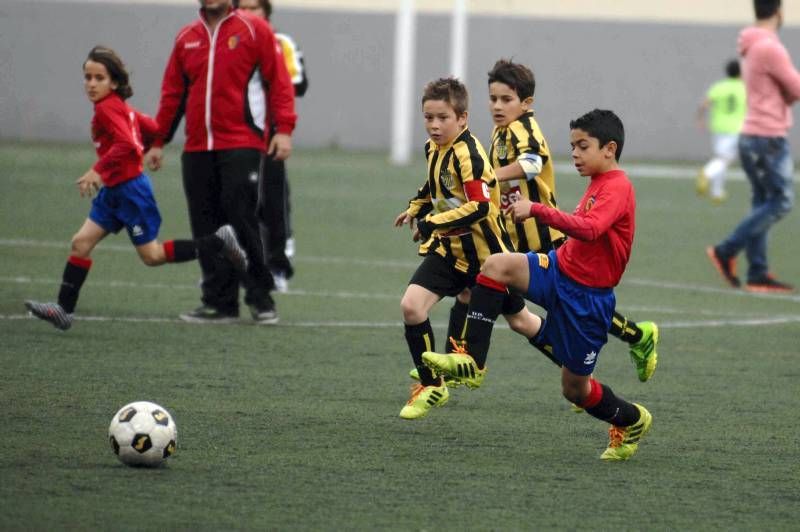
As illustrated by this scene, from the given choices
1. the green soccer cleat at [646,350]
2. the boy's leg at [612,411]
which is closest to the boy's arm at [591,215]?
the boy's leg at [612,411]

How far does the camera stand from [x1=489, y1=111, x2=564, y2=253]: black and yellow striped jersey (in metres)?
8.05

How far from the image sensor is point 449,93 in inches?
295

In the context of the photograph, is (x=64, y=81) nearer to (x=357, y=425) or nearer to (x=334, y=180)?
(x=334, y=180)

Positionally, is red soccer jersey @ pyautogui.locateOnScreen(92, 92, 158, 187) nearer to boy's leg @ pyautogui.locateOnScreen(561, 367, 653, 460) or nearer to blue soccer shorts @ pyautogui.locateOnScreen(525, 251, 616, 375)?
blue soccer shorts @ pyautogui.locateOnScreen(525, 251, 616, 375)

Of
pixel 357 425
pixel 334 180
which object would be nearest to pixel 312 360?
pixel 357 425

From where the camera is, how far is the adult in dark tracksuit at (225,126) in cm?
1013

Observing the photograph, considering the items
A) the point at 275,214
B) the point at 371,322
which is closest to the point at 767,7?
the point at 275,214

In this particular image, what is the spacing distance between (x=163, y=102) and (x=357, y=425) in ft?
12.6

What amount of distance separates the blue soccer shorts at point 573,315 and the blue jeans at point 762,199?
277 inches

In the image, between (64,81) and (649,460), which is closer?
(649,460)

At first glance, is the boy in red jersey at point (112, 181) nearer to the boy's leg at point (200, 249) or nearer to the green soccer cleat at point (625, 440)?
the boy's leg at point (200, 249)

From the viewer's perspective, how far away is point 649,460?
6707 millimetres

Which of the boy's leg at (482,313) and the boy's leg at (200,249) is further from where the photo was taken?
the boy's leg at (200,249)

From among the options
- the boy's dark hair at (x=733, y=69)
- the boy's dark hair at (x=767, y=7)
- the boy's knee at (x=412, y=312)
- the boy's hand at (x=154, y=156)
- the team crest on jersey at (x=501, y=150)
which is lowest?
the boy's knee at (x=412, y=312)
